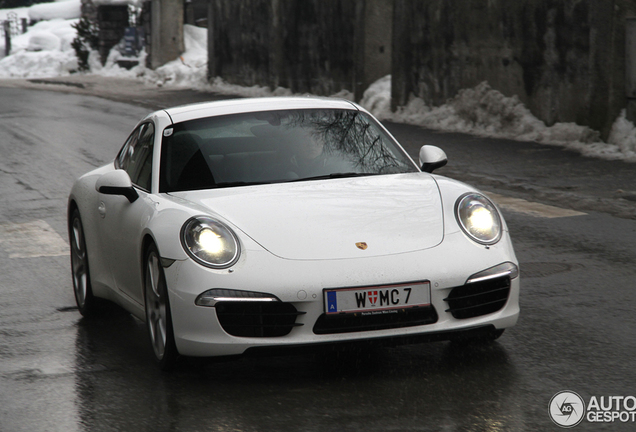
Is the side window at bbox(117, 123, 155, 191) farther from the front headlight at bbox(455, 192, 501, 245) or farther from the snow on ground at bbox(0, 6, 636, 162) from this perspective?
the snow on ground at bbox(0, 6, 636, 162)

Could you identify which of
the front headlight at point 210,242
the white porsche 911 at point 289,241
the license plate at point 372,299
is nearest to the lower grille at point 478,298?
the white porsche 911 at point 289,241

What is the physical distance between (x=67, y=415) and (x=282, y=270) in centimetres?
115

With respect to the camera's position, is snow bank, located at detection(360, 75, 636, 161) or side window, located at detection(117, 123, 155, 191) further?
snow bank, located at detection(360, 75, 636, 161)

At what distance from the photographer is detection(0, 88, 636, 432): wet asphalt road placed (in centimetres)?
419

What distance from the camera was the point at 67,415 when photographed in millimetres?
4336

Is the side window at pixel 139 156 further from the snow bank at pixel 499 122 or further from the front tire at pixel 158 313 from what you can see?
the snow bank at pixel 499 122

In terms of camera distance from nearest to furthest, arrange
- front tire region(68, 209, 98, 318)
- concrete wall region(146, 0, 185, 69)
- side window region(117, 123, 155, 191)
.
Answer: side window region(117, 123, 155, 191)
front tire region(68, 209, 98, 318)
concrete wall region(146, 0, 185, 69)

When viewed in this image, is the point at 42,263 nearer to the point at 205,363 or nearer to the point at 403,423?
the point at 205,363

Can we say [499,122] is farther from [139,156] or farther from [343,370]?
[343,370]

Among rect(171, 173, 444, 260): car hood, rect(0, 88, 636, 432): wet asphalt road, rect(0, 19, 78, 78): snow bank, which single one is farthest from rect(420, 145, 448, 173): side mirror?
rect(0, 19, 78, 78): snow bank

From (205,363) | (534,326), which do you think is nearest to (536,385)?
(534,326)

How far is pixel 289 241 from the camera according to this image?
4703mm

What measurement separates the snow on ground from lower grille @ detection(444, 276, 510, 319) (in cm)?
918

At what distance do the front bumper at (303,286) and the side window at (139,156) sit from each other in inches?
48.0
